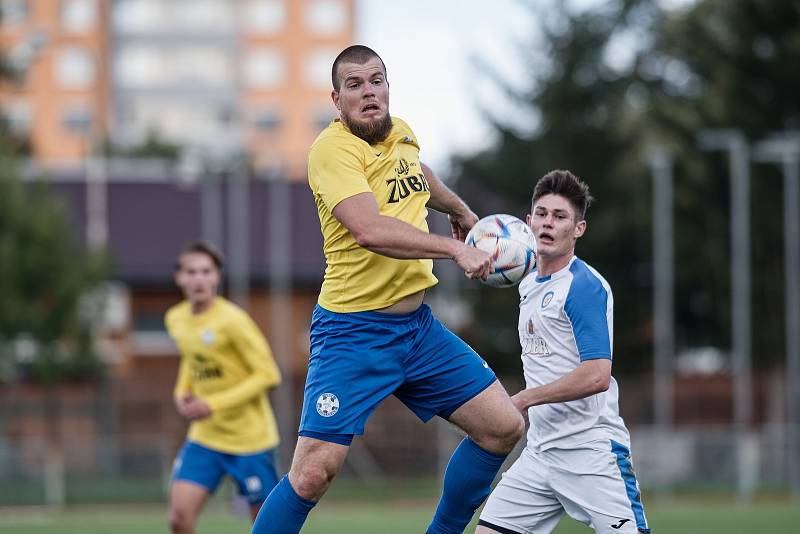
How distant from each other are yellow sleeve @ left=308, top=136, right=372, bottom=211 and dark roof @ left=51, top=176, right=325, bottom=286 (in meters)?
29.9

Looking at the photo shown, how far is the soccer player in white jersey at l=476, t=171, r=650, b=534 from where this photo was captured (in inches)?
272

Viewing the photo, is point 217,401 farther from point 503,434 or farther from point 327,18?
point 327,18

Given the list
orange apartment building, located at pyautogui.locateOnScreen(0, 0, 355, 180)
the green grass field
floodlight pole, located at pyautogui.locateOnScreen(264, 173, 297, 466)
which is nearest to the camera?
the green grass field

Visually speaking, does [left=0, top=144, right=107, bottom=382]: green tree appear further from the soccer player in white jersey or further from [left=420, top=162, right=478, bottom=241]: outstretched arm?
the soccer player in white jersey

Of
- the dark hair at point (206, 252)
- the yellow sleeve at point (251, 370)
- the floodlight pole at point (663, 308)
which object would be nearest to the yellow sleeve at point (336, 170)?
the yellow sleeve at point (251, 370)

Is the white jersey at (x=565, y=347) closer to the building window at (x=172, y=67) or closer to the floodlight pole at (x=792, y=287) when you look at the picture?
the floodlight pole at (x=792, y=287)

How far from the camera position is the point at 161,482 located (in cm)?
2655

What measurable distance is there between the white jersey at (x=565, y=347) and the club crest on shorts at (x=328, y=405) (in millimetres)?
1183

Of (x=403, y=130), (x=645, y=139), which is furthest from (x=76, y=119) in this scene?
(x=403, y=130)

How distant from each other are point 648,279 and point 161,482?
18448mm

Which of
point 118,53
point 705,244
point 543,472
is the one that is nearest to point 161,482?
point 705,244

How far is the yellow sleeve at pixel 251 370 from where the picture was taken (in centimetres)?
985

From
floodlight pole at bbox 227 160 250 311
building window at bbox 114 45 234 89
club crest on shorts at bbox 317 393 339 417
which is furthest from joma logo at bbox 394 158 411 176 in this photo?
building window at bbox 114 45 234 89

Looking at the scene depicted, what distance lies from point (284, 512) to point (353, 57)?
88.8 inches
